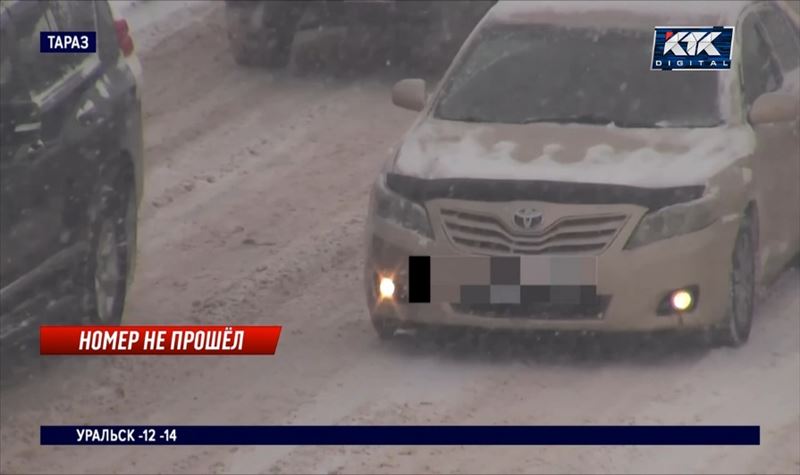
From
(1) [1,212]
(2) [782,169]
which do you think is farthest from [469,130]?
(1) [1,212]

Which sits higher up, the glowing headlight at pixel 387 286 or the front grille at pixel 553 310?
the front grille at pixel 553 310

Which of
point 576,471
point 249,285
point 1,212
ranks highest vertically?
point 1,212

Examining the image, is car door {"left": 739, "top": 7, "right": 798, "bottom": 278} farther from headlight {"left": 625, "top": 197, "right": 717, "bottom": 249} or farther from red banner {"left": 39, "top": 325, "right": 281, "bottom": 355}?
red banner {"left": 39, "top": 325, "right": 281, "bottom": 355}

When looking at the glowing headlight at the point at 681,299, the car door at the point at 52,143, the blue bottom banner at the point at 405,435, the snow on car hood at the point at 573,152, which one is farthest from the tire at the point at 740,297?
the car door at the point at 52,143

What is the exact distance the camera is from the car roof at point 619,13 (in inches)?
413

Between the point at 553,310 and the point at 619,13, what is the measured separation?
6.48 feet

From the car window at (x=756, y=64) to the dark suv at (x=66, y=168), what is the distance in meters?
2.77

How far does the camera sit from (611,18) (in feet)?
35.1

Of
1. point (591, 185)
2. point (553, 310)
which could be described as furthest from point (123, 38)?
point (553, 310)

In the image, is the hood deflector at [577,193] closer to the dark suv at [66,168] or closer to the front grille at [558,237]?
the front grille at [558,237]

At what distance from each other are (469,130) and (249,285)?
1481 millimetres

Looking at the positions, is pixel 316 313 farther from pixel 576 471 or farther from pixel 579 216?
pixel 576 471

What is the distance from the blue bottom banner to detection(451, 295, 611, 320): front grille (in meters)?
0.72

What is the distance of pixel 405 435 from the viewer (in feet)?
28.5
